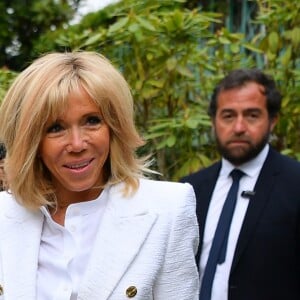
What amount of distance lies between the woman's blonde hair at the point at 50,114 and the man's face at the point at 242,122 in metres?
1.62

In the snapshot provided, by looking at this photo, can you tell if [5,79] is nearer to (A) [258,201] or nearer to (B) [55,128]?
(A) [258,201]

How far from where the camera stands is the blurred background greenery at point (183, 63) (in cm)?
455

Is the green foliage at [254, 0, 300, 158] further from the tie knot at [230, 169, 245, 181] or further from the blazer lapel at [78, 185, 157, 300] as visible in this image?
the blazer lapel at [78, 185, 157, 300]

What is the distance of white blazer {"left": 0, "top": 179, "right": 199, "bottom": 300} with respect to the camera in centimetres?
230

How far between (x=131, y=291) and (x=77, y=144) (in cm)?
42

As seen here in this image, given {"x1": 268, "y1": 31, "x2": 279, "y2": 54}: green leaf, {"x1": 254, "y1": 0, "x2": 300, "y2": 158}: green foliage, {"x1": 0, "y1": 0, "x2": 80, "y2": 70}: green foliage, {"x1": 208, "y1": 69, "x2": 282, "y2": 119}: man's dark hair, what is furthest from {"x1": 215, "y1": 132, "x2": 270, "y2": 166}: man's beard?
{"x1": 0, "y1": 0, "x2": 80, "y2": 70}: green foliage

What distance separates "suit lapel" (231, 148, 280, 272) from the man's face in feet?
0.45

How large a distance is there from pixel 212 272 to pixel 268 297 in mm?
269

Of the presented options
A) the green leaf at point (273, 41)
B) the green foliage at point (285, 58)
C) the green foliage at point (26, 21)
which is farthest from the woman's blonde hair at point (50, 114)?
the green foliage at point (26, 21)

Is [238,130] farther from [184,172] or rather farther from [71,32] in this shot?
[71,32]

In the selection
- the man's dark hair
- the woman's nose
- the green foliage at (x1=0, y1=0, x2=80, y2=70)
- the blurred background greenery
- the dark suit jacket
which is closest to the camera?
the woman's nose

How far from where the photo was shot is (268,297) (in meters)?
3.70

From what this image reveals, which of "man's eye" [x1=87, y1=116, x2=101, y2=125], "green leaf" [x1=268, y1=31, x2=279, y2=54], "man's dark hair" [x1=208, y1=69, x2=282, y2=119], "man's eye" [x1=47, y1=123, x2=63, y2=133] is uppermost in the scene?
"green leaf" [x1=268, y1=31, x2=279, y2=54]

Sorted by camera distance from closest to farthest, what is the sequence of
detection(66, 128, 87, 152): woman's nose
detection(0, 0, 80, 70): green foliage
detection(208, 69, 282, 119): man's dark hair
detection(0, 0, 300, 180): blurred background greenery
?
detection(66, 128, 87, 152): woman's nose
detection(208, 69, 282, 119): man's dark hair
detection(0, 0, 300, 180): blurred background greenery
detection(0, 0, 80, 70): green foliage
